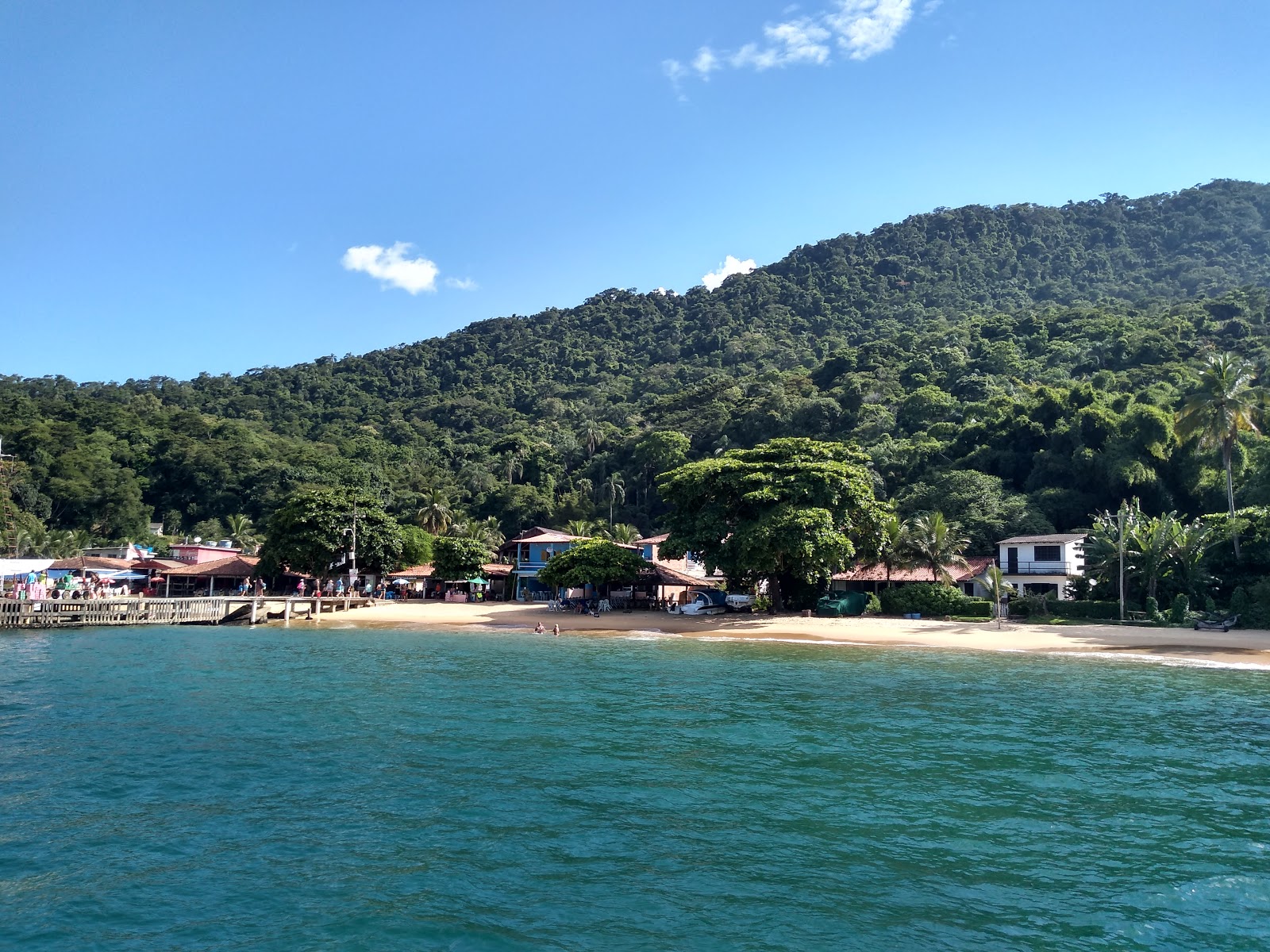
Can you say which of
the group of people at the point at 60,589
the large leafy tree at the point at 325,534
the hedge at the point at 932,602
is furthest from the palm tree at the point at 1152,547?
the group of people at the point at 60,589

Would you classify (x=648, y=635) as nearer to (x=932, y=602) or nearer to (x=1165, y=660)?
(x=932, y=602)

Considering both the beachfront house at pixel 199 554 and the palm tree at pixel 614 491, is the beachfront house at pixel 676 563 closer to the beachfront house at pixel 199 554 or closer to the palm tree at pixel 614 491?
the palm tree at pixel 614 491

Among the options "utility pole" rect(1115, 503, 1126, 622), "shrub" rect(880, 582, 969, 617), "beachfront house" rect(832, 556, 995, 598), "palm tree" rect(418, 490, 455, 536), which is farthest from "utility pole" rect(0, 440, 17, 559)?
"utility pole" rect(1115, 503, 1126, 622)

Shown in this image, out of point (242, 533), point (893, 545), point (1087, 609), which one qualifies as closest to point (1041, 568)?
point (1087, 609)

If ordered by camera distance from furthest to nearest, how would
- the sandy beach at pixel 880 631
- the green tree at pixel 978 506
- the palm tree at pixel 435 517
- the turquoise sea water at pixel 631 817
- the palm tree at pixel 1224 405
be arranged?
the palm tree at pixel 435 517 < the green tree at pixel 978 506 < the palm tree at pixel 1224 405 < the sandy beach at pixel 880 631 < the turquoise sea water at pixel 631 817

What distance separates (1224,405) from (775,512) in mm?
26951

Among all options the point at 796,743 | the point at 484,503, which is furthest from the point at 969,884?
the point at 484,503

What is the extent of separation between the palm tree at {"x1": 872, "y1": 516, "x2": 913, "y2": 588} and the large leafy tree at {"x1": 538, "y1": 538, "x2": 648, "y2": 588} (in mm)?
15429

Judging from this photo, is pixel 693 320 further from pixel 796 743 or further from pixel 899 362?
pixel 796 743

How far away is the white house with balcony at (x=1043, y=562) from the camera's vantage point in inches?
2031

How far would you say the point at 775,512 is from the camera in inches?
1831

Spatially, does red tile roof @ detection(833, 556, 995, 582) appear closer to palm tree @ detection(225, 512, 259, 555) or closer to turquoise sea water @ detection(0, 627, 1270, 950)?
turquoise sea water @ detection(0, 627, 1270, 950)

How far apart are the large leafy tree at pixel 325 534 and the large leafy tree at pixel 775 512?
22.8 metres

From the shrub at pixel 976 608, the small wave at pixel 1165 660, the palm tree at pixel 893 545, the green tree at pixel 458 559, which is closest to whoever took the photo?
the small wave at pixel 1165 660
